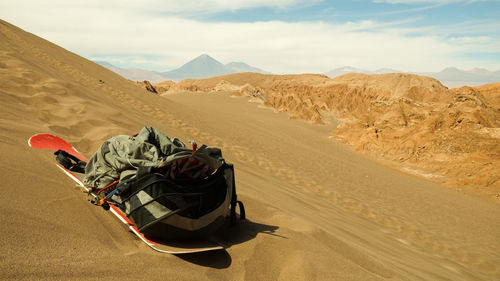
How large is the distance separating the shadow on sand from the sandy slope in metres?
0.01

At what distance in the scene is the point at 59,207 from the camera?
7.12 ft

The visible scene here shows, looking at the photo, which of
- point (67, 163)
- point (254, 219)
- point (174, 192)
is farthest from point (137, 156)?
point (254, 219)

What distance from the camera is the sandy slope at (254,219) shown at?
69.6 inches

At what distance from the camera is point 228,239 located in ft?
7.95

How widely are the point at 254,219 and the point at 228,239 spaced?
56 cm

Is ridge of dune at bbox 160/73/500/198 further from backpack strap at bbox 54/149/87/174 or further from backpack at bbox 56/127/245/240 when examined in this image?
backpack strap at bbox 54/149/87/174

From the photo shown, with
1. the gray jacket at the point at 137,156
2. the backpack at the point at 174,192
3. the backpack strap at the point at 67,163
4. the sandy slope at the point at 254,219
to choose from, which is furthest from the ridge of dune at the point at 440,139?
the backpack strap at the point at 67,163

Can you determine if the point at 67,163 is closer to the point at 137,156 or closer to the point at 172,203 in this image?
the point at 137,156

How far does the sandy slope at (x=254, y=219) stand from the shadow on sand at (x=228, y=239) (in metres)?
0.01

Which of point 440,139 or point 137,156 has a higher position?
point 137,156

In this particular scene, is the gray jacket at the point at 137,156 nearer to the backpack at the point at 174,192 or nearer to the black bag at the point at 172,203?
the backpack at the point at 174,192

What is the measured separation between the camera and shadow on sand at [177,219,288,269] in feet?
6.67

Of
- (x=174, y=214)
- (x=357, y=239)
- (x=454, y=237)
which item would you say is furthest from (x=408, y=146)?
(x=174, y=214)

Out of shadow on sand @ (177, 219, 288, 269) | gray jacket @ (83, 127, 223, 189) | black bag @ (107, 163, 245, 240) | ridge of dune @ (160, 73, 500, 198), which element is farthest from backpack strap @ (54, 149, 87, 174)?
ridge of dune @ (160, 73, 500, 198)
